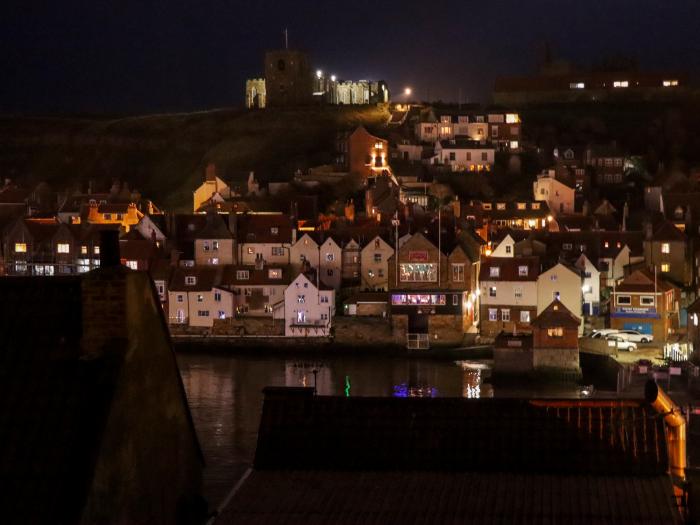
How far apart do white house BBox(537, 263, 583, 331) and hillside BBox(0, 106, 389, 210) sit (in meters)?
25.0

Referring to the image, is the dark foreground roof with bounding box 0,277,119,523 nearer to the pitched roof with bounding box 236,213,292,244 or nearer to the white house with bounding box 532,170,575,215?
the pitched roof with bounding box 236,213,292,244

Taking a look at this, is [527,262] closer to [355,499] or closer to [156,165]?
[355,499]

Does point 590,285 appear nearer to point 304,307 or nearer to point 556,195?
point 304,307

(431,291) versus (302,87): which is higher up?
(302,87)

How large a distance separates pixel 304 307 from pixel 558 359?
1099 cm

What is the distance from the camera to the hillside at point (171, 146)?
69500 mm

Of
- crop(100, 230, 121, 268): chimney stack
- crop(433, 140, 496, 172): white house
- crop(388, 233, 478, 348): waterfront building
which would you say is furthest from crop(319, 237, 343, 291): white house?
crop(100, 230, 121, 268): chimney stack

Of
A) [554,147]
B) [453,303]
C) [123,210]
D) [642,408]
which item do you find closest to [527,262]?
[453,303]

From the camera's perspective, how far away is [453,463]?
802cm

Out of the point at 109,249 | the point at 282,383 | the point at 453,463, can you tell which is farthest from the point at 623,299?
the point at 109,249

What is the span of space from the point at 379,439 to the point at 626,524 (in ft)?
6.10

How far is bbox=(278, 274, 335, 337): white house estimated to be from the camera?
1599 inches

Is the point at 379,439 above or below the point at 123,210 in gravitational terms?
below

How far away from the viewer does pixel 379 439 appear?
27.1ft
